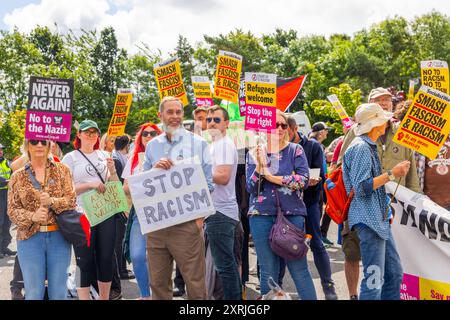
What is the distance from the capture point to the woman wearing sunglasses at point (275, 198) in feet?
17.9

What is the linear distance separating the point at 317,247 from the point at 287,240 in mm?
1517

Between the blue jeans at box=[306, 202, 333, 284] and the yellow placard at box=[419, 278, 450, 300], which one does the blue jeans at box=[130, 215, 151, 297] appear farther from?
the yellow placard at box=[419, 278, 450, 300]

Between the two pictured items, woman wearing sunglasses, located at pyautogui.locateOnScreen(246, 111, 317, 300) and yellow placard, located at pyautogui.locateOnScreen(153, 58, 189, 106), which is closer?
woman wearing sunglasses, located at pyautogui.locateOnScreen(246, 111, 317, 300)

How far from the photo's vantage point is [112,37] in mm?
59812

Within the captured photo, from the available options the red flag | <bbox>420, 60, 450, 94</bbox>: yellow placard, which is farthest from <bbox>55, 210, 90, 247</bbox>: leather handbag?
<bbox>420, 60, 450, 94</bbox>: yellow placard

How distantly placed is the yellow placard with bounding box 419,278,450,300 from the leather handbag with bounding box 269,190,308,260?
3.66 ft

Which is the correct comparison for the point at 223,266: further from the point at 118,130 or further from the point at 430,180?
the point at 118,130

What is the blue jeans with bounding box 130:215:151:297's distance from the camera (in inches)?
245

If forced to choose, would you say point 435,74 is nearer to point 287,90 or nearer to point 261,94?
point 287,90

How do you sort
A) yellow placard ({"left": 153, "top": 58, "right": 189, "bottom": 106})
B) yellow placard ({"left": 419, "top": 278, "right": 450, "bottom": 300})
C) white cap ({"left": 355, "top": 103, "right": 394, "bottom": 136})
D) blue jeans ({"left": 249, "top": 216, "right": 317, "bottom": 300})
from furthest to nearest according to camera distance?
yellow placard ({"left": 153, "top": 58, "right": 189, "bottom": 106}) < blue jeans ({"left": 249, "top": 216, "right": 317, "bottom": 300}) < yellow placard ({"left": 419, "top": 278, "right": 450, "bottom": 300}) < white cap ({"left": 355, "top": 103, "right": 394, "bottom": 136})

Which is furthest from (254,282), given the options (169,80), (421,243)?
(169,80)
